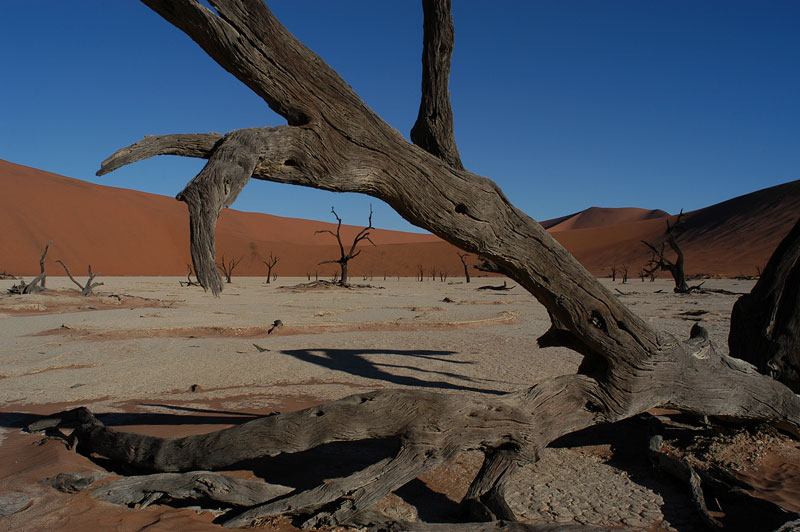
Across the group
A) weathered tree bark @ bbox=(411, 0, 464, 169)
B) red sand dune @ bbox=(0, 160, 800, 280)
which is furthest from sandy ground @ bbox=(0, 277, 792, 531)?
red sand dune @ bbox=(0, 160, 800, 280)

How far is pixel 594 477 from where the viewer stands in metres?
4.05

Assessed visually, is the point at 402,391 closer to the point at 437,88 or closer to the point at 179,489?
the point at 179,489

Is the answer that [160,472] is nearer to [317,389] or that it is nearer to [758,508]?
[317,389]

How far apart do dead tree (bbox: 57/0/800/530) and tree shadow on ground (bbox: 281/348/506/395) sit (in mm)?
2817

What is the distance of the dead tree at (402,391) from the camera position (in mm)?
2742

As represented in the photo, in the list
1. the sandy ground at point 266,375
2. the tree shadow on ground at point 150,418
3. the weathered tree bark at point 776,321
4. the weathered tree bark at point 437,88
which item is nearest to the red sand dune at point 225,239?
the sandy ground at point 266,375

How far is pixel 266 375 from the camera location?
7520 mm

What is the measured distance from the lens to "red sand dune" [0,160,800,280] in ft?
184

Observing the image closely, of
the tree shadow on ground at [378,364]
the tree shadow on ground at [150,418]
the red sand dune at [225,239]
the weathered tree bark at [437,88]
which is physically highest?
the red sand dune at [225,239]

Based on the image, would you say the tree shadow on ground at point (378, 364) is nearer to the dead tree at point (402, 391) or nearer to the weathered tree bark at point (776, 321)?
the weathered tree bark at point (776, 321)

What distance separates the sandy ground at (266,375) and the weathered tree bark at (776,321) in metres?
1.82

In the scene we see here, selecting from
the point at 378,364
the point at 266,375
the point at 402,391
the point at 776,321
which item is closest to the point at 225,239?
the point at 378,364

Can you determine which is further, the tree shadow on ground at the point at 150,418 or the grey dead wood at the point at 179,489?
the tree shadow on ground at the point at 150,418

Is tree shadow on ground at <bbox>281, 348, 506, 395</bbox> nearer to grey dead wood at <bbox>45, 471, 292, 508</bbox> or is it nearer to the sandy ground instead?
the sandy ground
